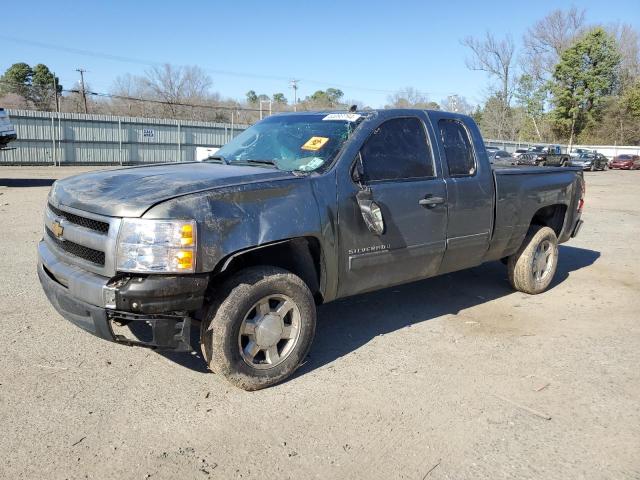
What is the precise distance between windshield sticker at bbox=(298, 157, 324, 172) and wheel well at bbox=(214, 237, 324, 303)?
531 millimetres

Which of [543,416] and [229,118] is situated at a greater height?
[229,118]

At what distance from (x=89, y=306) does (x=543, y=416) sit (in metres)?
2.84

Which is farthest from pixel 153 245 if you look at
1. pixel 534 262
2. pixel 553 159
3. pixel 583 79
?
pixel 583 79

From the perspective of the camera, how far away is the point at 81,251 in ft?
11.0

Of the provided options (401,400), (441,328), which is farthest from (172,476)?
(441,328)

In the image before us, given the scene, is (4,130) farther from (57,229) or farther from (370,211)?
(370,211)

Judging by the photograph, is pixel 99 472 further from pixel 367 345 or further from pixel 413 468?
pixel 367 345

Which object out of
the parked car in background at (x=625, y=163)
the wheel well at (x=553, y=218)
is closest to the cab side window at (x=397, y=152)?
the wheel well at (x=553, y=218)

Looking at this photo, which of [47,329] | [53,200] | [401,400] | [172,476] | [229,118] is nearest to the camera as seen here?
[172,476]

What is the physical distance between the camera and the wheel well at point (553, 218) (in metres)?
6.08

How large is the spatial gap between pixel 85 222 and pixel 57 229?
1.17 feet

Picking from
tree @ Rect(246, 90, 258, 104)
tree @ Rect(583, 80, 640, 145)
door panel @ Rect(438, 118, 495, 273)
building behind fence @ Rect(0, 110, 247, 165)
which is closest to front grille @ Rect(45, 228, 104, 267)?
door panel @ Rect(438, 118, 495, 273)

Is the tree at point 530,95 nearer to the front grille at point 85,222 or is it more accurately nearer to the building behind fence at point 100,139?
the building behind fence at point 100,139

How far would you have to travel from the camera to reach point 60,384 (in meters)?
3.47
